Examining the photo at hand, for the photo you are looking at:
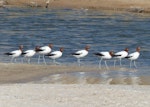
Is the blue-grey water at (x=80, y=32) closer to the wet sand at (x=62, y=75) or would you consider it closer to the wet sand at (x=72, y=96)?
the wet sand at (x=62, y=75)

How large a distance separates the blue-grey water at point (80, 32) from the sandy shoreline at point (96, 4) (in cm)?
280

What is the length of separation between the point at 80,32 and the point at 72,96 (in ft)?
79.5

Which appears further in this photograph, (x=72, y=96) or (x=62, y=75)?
(x=62, y=75)

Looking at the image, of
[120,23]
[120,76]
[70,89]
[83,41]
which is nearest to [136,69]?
[120,76]

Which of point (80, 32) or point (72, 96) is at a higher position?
point (72, 96)

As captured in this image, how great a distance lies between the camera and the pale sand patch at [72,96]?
559 inches

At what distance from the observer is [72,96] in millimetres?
15336

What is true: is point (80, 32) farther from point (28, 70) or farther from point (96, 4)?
point (96, 4)

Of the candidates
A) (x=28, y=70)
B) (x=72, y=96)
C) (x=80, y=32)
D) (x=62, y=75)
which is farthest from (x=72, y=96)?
(x=80, y=32)

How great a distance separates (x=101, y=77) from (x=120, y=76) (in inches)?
28.0

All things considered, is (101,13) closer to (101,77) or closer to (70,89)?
(101,77)

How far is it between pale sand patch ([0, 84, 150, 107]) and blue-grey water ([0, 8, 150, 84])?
17.0 ft

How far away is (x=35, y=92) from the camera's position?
1597 centimetres

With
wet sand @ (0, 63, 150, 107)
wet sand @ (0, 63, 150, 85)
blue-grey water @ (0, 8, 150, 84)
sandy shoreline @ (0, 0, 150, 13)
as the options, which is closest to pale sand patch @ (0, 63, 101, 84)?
wet sand @ (0, 63, 150, 85)
